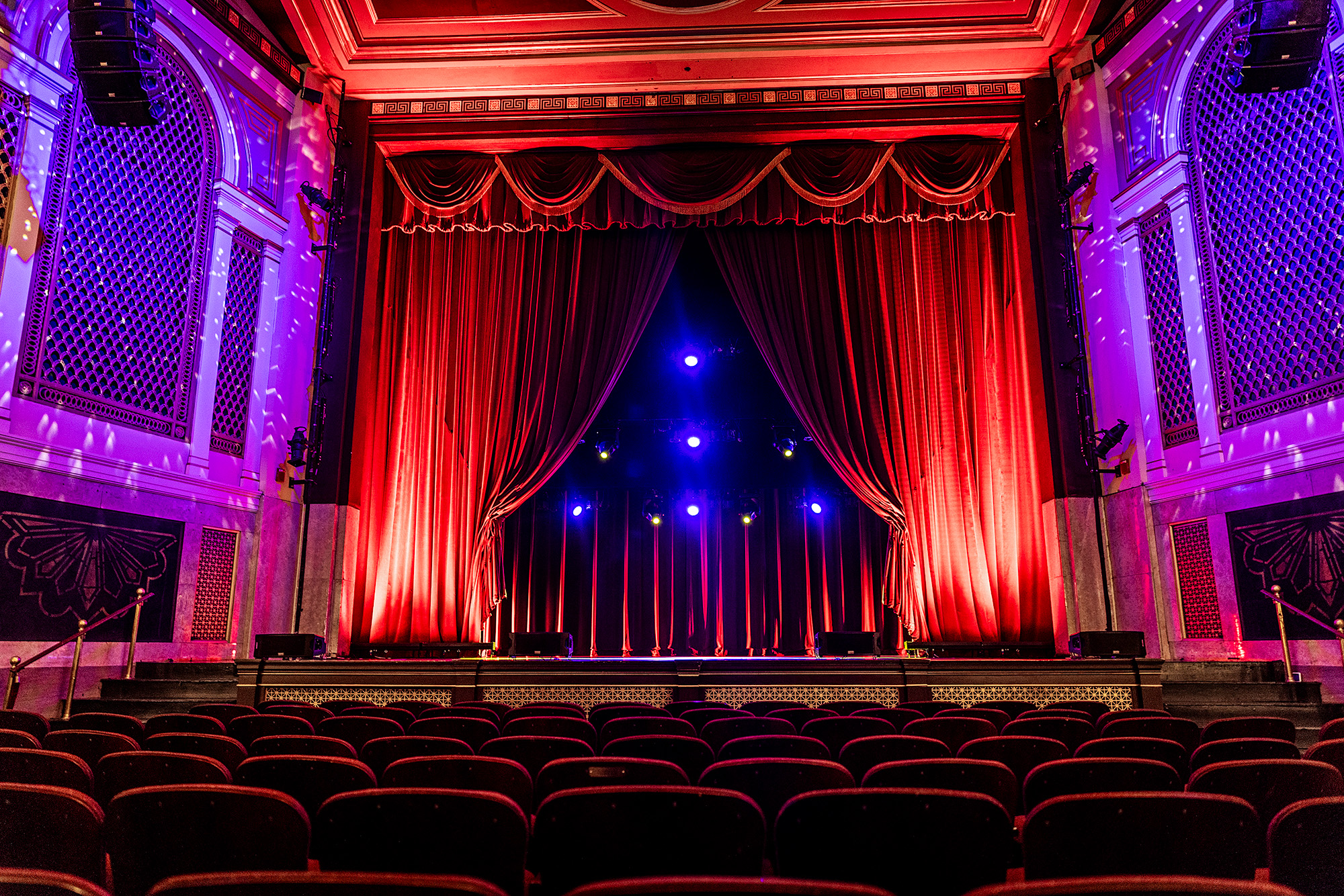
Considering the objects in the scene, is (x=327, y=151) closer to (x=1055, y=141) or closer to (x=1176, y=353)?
(x=1055, y=141)

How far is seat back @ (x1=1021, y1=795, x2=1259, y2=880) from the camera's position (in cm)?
182

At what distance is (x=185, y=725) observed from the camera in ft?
12.4

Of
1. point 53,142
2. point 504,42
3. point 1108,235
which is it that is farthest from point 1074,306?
point 53,142

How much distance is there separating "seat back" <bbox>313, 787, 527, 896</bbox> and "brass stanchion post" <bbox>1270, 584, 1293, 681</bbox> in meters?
7.09

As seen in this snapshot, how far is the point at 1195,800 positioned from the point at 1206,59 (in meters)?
8.86

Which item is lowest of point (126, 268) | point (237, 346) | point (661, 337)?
point (237, 346)

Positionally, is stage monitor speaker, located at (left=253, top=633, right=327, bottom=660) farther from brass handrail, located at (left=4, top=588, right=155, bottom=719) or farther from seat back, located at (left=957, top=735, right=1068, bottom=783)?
seat back, located at (left=957, top=735, right=1068, bottom=783)

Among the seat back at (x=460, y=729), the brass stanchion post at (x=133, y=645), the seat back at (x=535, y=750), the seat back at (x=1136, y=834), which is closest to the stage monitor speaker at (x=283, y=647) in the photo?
the brass stanchion post at (x=133, y=645)

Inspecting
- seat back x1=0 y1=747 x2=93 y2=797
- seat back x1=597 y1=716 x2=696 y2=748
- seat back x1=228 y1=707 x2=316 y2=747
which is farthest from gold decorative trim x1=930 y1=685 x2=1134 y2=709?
seat back x1=0 y1=747 x2=93 y2=797

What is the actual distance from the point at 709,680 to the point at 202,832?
18.0ft

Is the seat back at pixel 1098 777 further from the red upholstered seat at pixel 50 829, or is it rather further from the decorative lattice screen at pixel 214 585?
the decorative lattice screen at pixel 214 585

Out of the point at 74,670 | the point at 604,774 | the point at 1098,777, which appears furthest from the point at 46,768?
the point at 74,670

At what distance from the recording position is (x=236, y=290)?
917 cm

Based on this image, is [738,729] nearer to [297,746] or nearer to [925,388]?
[297,746]
